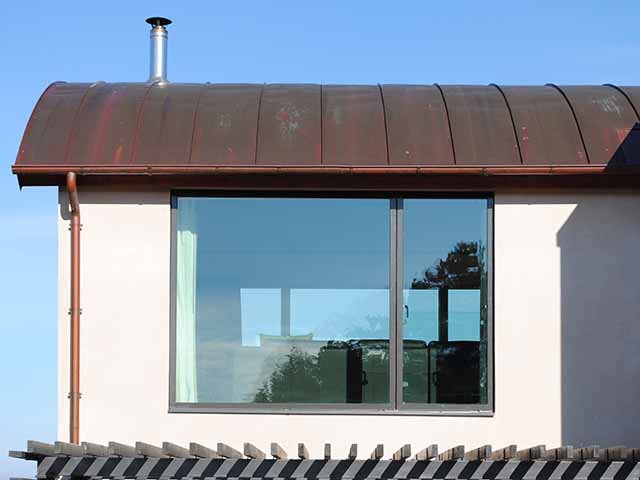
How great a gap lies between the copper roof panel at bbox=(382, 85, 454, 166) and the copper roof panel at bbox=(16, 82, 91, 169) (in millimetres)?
2713

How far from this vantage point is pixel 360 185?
9820 mm

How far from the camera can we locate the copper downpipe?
9.60 metres

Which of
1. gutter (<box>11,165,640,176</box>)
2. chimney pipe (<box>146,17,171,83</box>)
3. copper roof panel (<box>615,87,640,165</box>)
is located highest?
chimney pipe (<box>146,17,171,83</box>)

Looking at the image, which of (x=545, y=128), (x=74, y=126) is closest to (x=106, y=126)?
(x=74, y=126)

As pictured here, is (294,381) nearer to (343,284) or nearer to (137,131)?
(343,284)

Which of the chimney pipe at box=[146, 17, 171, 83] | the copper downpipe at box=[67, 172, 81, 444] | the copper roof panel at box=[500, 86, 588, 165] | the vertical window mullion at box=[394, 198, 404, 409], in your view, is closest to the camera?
the copper downpipe at box=[67, 172, 81, 444]

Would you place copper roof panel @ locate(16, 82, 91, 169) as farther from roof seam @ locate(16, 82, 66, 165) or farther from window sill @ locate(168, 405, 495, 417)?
window sill @ locate(168, 405, 495, 417)

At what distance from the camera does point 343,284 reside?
32.4 feet

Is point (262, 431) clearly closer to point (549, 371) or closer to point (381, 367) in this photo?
point (381, 367)

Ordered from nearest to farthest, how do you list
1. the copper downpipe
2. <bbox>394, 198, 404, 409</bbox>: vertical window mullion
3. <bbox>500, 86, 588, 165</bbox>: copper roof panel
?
the copper downpipe
<bbox>394, 198, 404, 409</bbox>: vertical window mullion
<bbox>500, 86, 588, 165</bbox>: copper roof panel

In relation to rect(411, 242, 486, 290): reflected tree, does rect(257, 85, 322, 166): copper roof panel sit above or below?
above

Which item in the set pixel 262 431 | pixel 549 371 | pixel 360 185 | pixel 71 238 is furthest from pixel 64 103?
pixel 549 371

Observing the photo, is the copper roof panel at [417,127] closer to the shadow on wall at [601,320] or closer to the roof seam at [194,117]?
the shadow on wall at [601,320]

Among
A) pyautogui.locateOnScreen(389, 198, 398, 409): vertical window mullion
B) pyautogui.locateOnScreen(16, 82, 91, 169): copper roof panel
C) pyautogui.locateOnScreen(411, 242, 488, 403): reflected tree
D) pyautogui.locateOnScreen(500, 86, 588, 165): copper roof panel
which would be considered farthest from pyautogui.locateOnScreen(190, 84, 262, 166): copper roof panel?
pyautogui.locateOnScreen(500, 86, 588, 165): copper roof panel
